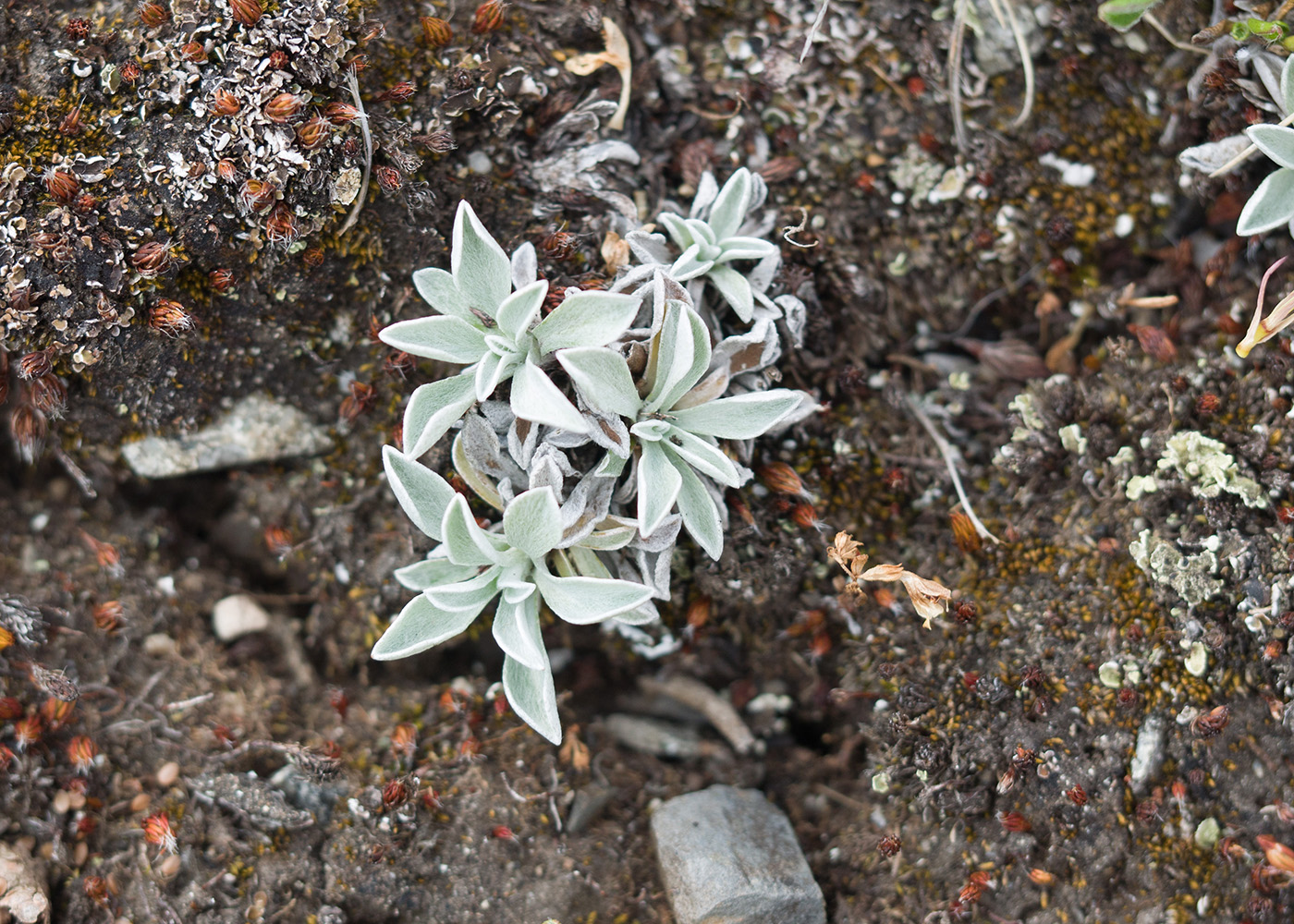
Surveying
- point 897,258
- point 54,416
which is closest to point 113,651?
point 54,416

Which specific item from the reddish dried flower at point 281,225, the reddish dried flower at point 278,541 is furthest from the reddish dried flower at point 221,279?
the reddish dried flower at point 278,541

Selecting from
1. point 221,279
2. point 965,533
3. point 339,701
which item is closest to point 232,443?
point 221,279

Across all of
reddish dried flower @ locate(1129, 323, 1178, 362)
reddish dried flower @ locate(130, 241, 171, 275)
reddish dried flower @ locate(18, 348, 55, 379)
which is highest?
reddish dried flower @ locate(130, 241, 171, 275)

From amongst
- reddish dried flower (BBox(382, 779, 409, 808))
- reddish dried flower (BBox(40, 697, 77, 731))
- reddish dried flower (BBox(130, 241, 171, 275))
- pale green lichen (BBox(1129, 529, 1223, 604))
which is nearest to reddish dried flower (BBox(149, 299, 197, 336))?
reddish dried flower (BBox(130, 241, 171, 275))

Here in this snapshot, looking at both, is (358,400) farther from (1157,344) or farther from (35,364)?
(1157,344)

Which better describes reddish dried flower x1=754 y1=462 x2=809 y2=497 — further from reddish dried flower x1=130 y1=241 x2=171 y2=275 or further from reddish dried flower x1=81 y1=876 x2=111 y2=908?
reddish dried flower x1=81 y1=876 x2=111 y2=908

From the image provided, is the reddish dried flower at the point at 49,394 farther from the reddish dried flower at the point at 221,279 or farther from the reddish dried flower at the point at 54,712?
the reddish dried flower at the point at 54,712
